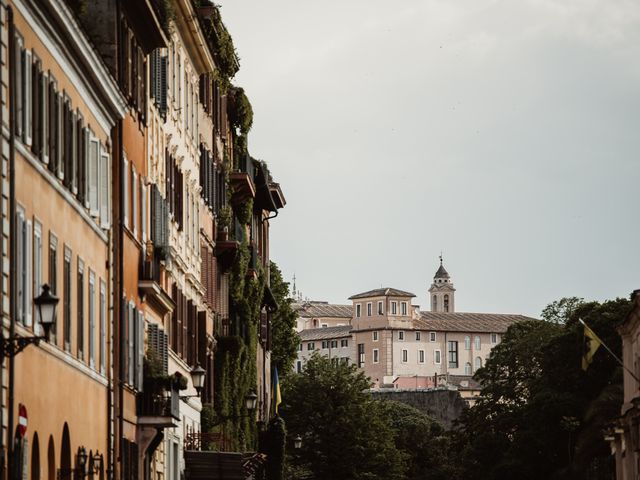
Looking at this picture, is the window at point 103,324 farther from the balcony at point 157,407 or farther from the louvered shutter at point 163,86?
the louvered shutter at point 163,86

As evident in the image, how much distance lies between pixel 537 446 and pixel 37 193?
272 ft

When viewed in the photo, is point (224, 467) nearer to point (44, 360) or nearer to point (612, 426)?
point (44, 360)

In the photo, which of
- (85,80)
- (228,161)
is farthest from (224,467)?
(85,80)

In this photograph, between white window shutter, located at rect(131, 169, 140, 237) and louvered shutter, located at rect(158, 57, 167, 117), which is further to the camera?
louvered shutter, located at rect(158, 57, 167, 117)

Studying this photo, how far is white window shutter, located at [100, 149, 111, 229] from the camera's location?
3247 cm

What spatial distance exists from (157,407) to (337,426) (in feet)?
275

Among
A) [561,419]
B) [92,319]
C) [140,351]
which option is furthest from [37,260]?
[561,419]

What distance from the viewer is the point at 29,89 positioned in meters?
24.7

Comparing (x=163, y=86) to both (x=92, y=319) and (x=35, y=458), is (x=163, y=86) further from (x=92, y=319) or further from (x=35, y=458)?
(x=35, y=458)

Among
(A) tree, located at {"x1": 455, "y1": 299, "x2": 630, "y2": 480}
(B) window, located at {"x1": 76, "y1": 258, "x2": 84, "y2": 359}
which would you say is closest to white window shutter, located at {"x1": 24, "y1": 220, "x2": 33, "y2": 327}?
(B) window, located at {"x1": 76, "y1": 258, "x2": 84, "y2": 359}

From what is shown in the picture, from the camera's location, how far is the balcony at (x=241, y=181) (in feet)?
199

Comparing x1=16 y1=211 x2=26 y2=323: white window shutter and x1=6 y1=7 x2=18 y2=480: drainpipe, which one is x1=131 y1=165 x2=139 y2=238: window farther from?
x1=6 y1=7 x2=18 y2=480: drainpipe

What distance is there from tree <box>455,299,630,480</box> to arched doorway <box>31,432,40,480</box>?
74013 mm

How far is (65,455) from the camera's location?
28.0m
